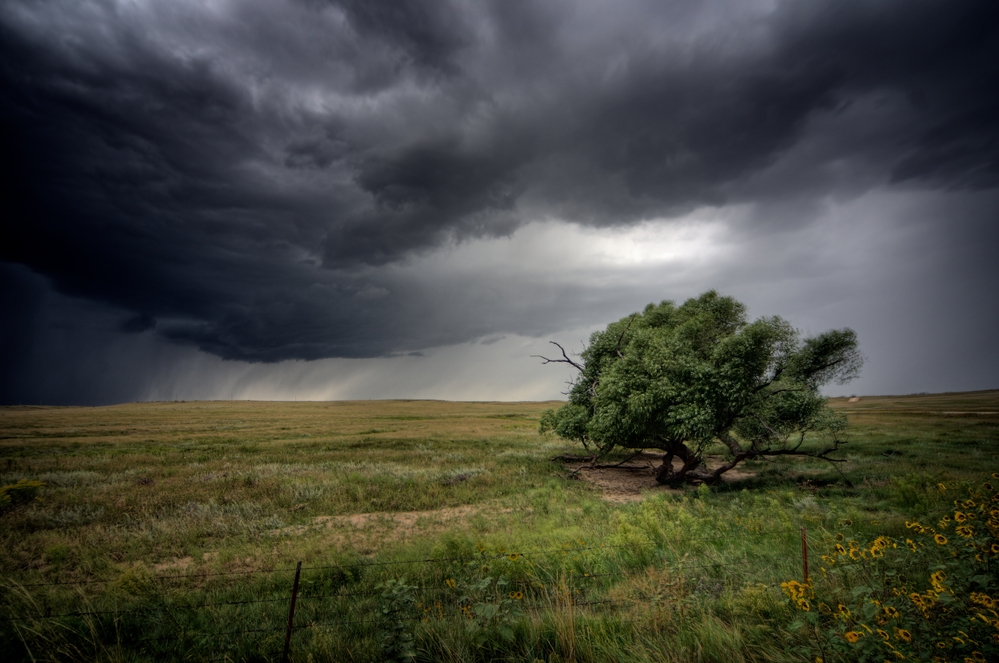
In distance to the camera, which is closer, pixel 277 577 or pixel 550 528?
pixel 277 577

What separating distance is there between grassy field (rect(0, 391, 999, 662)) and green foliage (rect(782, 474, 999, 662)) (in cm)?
51

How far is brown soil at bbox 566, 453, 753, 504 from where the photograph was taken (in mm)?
20141

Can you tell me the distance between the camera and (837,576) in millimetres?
6566

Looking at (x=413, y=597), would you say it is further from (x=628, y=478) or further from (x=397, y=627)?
(x=628, y=478)

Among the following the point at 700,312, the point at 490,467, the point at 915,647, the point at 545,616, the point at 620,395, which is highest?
the point at 700,312

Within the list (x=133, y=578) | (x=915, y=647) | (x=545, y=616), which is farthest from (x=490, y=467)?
(x=915, y=647)

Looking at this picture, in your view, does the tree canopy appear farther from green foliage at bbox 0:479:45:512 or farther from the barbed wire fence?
green foliage at bbox 0:479:45:512

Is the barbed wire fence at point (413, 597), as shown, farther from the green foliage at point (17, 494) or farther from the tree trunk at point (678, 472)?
the tree trunk at point (678, 472)

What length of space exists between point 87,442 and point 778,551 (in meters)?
55.3

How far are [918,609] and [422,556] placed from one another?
950 centimetres

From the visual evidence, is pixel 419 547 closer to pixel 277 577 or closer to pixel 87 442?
pixel 277 577

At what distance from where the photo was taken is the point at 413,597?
6238mm

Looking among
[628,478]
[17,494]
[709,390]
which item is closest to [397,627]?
[709,390]

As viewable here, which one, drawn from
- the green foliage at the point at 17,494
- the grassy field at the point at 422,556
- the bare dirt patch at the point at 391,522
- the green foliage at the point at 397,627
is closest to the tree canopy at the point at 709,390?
the grassy field at the point at 422,556
